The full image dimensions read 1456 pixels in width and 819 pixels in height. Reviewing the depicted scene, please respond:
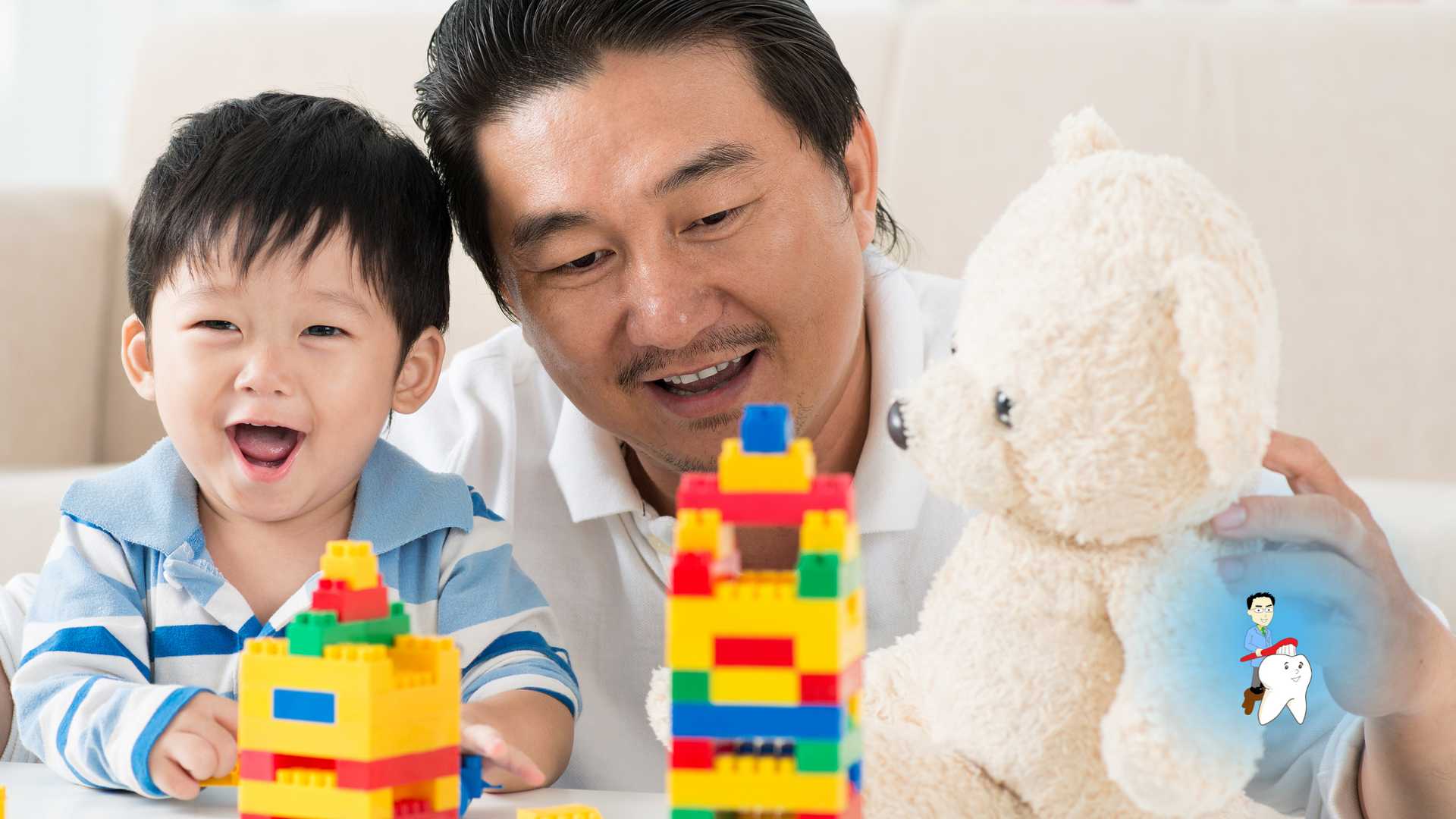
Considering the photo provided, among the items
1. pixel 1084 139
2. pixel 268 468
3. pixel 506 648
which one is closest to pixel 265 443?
pixel 268 468

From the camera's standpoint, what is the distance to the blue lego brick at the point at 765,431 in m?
0.53

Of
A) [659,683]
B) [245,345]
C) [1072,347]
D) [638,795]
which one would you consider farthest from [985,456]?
[245,345]

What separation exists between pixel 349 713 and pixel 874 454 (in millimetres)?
693

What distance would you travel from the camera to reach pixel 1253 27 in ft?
5.76

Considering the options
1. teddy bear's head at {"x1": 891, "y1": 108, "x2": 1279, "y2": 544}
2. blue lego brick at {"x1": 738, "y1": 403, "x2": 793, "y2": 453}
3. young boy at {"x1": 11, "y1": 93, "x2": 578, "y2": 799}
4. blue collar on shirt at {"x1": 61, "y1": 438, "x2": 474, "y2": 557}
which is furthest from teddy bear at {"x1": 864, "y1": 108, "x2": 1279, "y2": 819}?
blue collar on shirt at {"x1": 61, "y1": 438, "x2": 474, "y2": 557}

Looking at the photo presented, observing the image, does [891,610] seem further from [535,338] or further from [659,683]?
[659,683]

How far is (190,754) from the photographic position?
0.72m

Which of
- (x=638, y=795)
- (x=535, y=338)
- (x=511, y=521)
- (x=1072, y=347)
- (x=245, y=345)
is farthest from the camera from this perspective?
(x=511, y=521)

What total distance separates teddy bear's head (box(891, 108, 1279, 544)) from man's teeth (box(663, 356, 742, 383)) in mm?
458

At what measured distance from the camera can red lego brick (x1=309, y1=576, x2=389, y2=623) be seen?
0.62 metres

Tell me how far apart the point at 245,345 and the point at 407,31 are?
1360 millimetres

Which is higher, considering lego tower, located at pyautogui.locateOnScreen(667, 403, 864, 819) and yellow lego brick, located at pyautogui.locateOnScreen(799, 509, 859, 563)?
yellow lego brick, located at pyautogui.locateOnScreen(799, 509, 859, 563)

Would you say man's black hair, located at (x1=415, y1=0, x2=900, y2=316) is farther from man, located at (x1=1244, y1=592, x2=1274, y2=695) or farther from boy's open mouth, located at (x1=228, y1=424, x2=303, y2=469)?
man, located at (x1=1244, y1=592, x2=1274, y2=695)

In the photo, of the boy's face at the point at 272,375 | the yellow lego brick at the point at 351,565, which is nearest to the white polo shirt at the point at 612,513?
the boy's face at the point at 272,375
